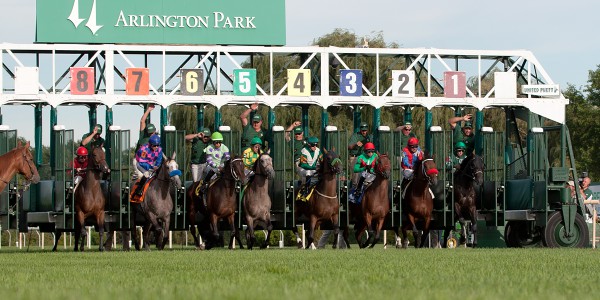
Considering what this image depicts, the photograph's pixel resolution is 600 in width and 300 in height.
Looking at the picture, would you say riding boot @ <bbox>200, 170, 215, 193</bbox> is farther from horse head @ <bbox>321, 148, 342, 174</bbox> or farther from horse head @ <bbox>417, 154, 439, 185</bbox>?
horse head @ <bbox>417, 154, 439, 185</bbox>

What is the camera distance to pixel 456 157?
23.4m

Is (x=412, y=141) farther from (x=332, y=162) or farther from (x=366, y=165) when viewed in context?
(x=332, y=162)

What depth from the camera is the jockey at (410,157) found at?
22.5 metres

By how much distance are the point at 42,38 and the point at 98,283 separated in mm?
14464

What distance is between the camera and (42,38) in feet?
77.7

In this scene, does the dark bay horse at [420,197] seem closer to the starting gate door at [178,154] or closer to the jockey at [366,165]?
the jockey at [366,165]

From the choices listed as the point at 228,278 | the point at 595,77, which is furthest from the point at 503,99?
the point at 595,77

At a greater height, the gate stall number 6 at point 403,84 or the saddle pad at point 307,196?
the gate stall number 6 at point 403,84

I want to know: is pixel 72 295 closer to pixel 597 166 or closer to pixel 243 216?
pixel 243 216

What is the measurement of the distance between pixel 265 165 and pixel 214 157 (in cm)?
140

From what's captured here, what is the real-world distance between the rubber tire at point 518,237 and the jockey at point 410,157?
2430mm

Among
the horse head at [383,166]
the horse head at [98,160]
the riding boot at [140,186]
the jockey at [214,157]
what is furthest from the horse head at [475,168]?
the horse head at [98,160]

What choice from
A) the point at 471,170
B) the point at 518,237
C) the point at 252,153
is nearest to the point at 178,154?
the point at 252,153

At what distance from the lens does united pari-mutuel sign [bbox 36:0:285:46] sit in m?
23.8
